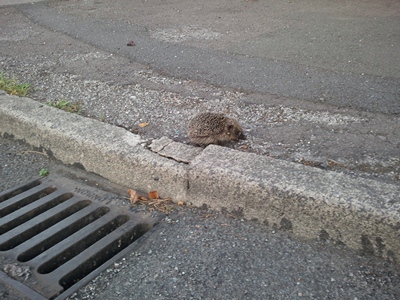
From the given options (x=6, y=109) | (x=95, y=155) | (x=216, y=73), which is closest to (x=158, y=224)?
(x=95, y=155)

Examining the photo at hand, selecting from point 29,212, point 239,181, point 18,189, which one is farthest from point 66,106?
point 239,181

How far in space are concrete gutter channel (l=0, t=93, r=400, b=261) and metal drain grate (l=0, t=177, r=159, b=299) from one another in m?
0.26

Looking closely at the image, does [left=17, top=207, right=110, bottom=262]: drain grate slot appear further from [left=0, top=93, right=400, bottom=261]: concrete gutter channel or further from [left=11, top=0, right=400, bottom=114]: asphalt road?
[left=11, top=0, right=400, bottom=114]: asphalt road

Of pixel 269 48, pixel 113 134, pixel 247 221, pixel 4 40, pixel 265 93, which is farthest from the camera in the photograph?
pixel 4 40

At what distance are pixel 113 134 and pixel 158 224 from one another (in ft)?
2.88

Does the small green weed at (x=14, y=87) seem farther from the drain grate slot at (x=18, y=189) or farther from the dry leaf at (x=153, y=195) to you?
the dry leaf at (x=153, y=195)

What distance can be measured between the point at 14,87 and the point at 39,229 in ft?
6.38

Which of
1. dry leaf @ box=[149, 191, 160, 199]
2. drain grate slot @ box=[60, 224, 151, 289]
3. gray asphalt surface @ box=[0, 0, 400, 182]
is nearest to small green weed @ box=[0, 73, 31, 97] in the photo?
gray asphalt surface @ box=[0, 0, 400, 182]

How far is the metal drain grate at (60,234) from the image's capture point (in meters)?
2.37

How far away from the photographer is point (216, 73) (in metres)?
4.76

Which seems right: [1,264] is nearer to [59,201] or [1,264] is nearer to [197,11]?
[59,201]

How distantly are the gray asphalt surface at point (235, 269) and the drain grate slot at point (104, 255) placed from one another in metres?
0.12

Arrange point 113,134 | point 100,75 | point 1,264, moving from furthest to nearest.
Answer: point 100,75, point 113,134, point 1,264

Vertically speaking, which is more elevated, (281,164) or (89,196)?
(281,164)
